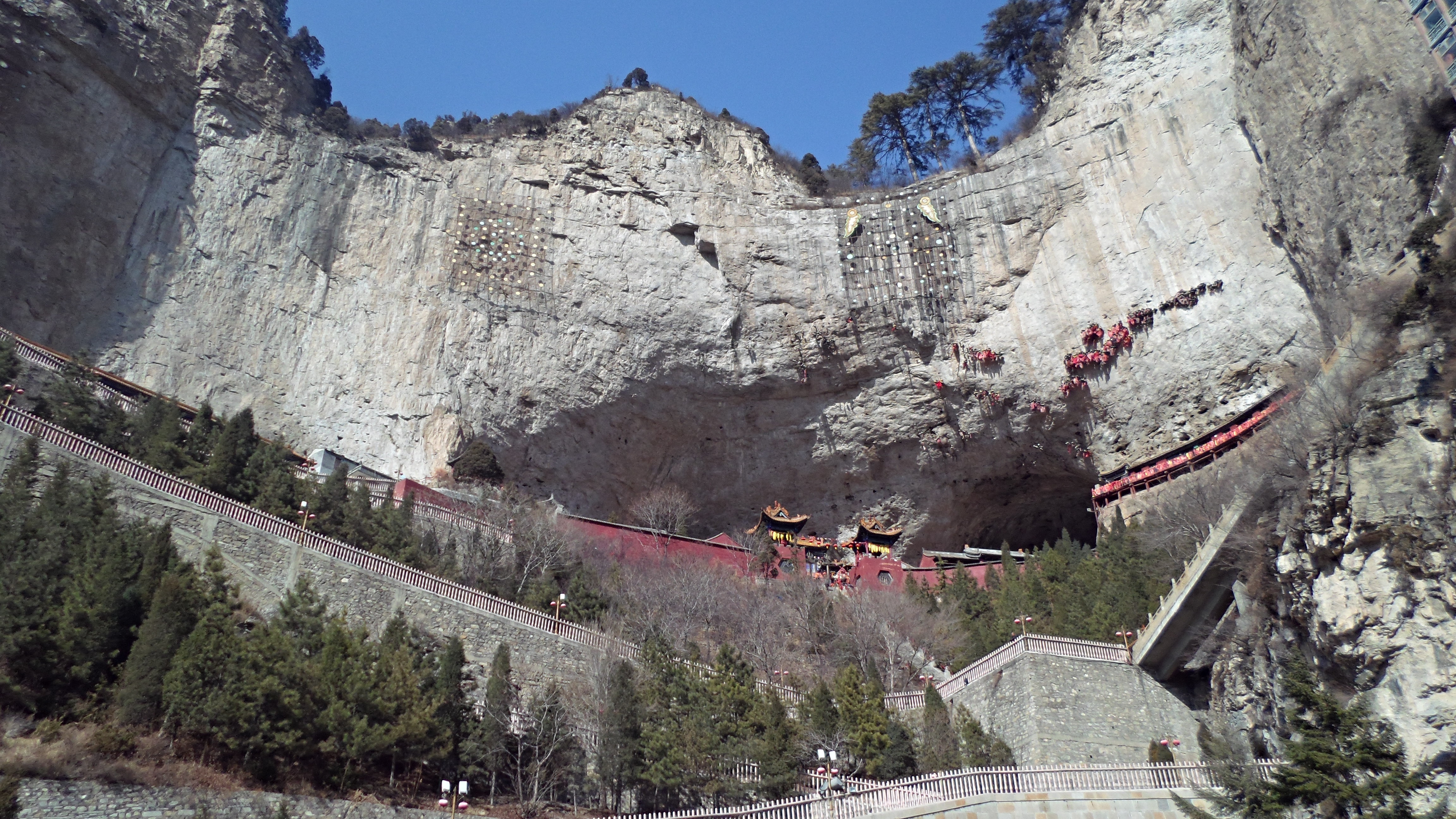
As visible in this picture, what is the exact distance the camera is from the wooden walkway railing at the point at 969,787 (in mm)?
13867

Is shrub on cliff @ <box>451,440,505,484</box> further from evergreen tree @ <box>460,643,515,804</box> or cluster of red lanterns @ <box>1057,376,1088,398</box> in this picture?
cluster of red lanterns @ <box>1057,376,1088,398</box>

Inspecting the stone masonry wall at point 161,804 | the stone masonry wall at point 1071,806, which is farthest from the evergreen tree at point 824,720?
the stone masonry wall at point 161,804

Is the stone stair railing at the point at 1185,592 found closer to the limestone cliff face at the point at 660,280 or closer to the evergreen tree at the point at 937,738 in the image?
the evergreen tree at the point at 937,738

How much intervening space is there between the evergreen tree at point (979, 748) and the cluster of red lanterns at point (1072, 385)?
15129 millimetres

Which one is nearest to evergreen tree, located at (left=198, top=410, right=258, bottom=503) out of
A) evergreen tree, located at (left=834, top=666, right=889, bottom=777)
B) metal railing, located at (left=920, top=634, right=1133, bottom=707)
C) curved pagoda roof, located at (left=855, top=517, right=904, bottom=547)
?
evergreen tree, located at (left=834, top=666, right=889, bottom=777)

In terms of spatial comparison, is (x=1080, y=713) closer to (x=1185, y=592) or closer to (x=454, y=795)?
(x=1185, y=592)

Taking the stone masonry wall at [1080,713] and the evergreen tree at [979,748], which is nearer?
the evergreen tree at [979,748]

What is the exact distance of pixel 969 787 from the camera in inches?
570

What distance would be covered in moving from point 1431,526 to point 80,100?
34.7 meters

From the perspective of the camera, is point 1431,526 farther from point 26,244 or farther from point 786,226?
point 26,244

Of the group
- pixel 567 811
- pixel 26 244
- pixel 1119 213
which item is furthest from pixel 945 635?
pixel 26 244

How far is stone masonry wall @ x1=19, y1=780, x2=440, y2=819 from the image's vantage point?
462 inches

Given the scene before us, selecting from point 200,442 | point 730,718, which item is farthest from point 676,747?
point 200,442

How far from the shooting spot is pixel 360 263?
111ft
